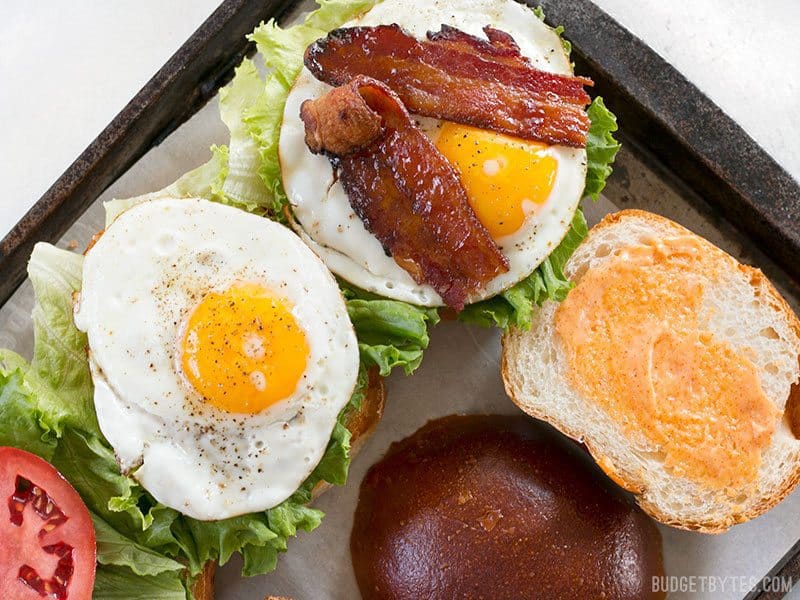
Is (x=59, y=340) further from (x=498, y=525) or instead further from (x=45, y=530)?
(x=498, y=525)

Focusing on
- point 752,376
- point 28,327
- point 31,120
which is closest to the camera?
point 752,376

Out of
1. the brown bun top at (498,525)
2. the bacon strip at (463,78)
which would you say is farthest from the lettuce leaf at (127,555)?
the bacon strip at (463,78)

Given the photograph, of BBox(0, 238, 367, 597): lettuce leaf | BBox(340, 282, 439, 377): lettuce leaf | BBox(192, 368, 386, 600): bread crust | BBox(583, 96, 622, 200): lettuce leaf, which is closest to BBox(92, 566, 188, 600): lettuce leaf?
BBox(0, 238, 367, 597): lettuce leaf

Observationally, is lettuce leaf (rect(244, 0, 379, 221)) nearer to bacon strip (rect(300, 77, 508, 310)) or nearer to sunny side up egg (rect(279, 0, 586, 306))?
sunny side up egg (rect(279, 0, 586, 306))

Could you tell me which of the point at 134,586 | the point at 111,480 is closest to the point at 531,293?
the point at 111,480

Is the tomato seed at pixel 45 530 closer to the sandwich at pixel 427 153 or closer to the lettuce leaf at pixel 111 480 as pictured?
the lettuce leaf at pixel 111 480

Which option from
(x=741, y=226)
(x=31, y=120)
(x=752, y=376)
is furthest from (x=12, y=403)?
(x=741, y=226)

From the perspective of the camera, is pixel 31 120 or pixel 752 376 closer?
pixel 752 376

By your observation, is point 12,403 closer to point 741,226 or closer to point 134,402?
point 134,402
